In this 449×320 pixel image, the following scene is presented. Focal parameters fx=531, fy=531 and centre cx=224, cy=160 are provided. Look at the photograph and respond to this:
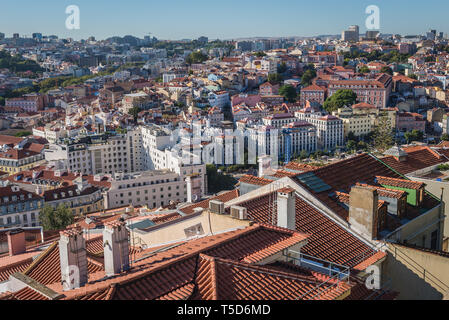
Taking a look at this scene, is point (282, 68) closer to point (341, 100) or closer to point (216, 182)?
point (341, 100)

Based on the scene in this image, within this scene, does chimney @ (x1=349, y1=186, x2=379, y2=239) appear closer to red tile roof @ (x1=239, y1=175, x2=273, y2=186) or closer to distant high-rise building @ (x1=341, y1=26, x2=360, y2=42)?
red tile roof @ (x1=239, y1=175, x2=273, y2=186)

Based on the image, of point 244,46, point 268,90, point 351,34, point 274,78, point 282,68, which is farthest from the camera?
point 351,34

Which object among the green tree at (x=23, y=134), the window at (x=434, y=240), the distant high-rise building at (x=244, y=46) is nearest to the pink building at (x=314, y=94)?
the green tree at (x=23, y=134)

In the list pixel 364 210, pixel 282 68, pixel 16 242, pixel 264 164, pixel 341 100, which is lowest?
pixel 341 100

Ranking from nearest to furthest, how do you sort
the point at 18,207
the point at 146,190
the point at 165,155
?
the point at 18,207 < the point at 146,190 < the point at 165,155

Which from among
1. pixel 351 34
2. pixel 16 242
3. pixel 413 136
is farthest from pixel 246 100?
pixel 351 34

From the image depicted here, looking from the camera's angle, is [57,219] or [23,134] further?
[23,134]

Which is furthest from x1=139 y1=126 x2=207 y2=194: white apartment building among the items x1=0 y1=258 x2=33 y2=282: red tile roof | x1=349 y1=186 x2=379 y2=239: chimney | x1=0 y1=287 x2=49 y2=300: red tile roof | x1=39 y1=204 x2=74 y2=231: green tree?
x1=0 y1=287 x2=49 y2=300: red tile roof
